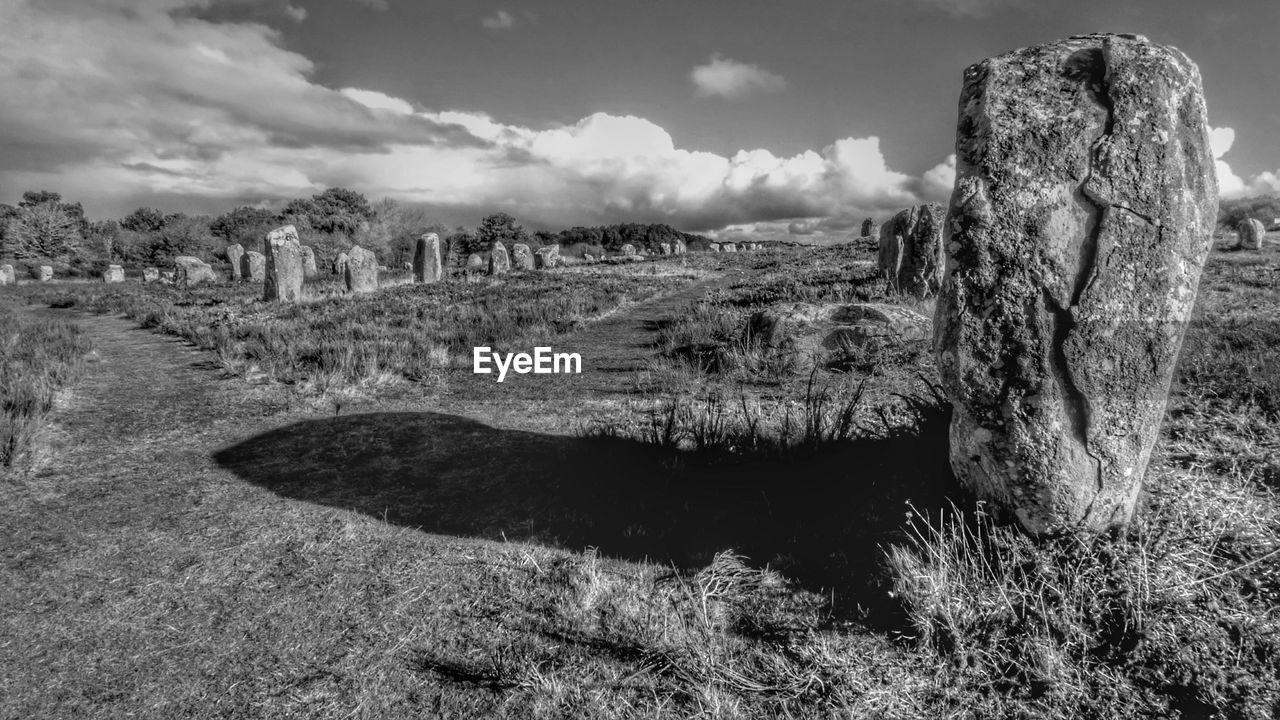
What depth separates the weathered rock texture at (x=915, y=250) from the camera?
13.8 meters

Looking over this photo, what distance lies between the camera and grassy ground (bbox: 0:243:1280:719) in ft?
7.23

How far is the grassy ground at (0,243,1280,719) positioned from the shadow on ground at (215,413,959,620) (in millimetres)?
21

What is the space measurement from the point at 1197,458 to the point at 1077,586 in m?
2.06

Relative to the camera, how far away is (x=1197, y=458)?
3602 mm

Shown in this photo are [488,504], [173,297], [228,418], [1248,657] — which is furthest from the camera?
[173,297]

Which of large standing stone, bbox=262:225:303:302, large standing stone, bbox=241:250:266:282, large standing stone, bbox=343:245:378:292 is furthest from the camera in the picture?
large standing stone, bbox=241:250:266:282

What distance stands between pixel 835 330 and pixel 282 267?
16443 millimetres

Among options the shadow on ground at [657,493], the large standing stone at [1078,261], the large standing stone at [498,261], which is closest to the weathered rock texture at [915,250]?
the shadow on ground at [657,493]

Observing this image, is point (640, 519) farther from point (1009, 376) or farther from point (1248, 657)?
point (1248, 657)

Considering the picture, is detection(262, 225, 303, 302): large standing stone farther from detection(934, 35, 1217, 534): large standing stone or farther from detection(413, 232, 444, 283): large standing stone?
detection(934, 35, 1217, 534): large standing stone

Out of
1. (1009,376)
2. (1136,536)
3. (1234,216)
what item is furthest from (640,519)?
(1234,216)

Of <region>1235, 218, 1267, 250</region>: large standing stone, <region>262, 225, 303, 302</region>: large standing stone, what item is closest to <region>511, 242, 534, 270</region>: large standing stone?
<region>262, 225, 303, 302</region>: large standing stone

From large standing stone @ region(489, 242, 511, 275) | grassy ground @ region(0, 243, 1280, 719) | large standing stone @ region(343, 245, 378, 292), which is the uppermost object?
large standing stone @ region(489, 242, 511, 275)

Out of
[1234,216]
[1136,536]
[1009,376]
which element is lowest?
[1136,536]
